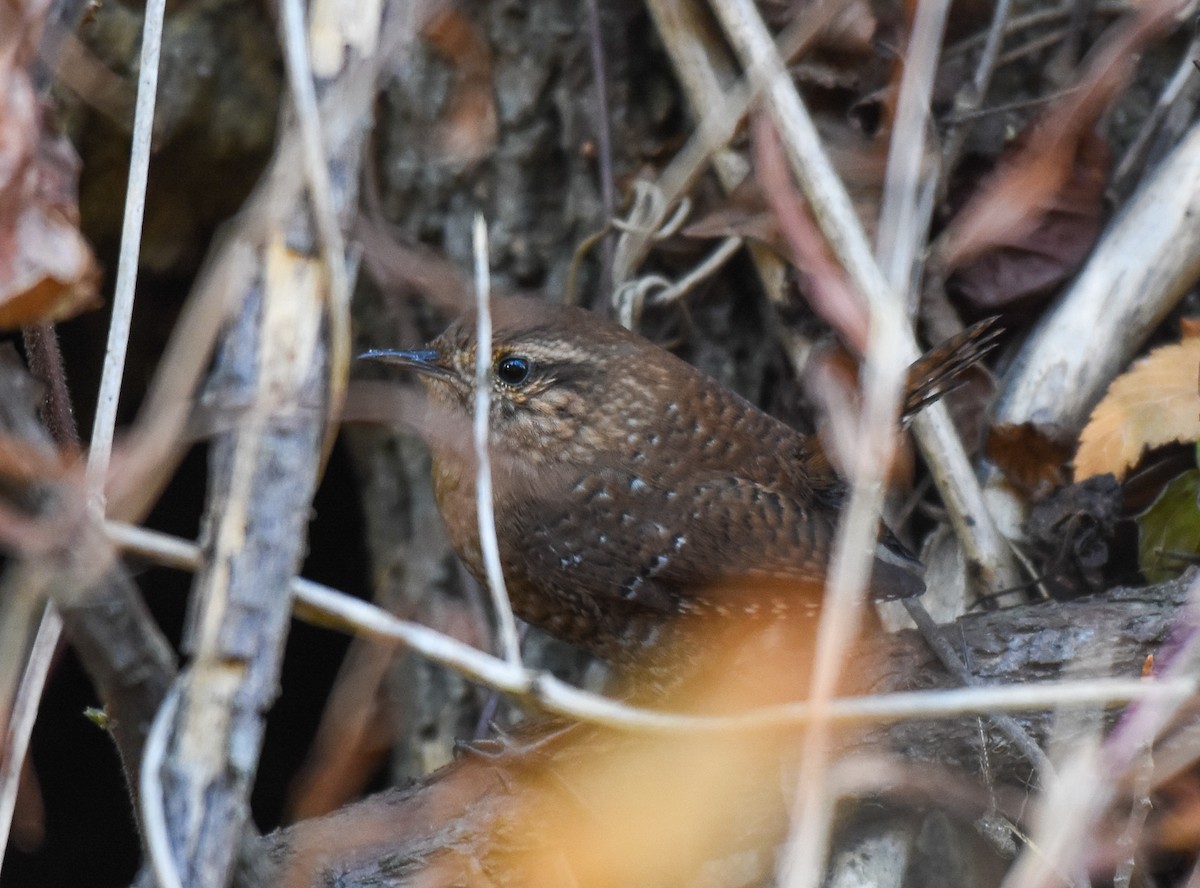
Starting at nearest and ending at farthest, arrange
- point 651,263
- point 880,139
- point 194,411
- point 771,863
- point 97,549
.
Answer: point 97,549
point 194,411
point 771,863
point 880,139
point 651,263

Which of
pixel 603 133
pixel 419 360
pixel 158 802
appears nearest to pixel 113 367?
pixel 158 802

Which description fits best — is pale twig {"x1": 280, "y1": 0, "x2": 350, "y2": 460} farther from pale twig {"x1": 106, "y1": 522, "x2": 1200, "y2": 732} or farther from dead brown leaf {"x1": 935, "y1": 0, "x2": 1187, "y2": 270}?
dead brown leaf {"x1": 935, "y1": 0, "x2": 1187, "y2": 270}

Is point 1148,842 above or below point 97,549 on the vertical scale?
below

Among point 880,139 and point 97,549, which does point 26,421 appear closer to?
point 97,549

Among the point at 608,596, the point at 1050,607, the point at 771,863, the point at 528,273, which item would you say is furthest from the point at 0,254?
the point at 528,273

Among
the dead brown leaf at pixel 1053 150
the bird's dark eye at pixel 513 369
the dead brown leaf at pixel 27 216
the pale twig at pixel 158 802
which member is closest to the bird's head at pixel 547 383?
the bird's dark eye at pixel 513 369

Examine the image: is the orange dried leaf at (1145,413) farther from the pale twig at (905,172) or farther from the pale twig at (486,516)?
the pale twig at (486,516)

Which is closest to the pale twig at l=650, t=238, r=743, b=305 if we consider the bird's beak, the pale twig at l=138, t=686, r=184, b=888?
the bird's beak

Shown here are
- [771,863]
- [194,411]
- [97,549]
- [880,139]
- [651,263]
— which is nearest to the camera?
[97,549]
